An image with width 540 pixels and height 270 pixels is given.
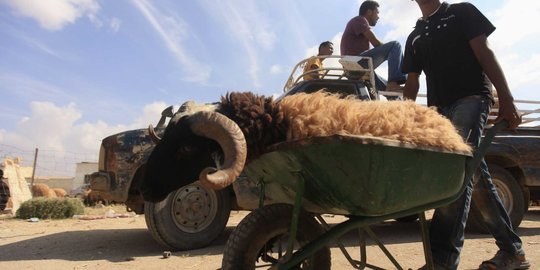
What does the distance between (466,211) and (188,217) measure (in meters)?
2.96

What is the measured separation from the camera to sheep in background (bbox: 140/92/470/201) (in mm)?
1873

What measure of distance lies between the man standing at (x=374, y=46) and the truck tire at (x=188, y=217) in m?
2.82

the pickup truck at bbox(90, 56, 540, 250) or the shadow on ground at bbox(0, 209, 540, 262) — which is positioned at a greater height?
the pickup truck at bbox(90, 56, 540, 250)

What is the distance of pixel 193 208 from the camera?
4609mm

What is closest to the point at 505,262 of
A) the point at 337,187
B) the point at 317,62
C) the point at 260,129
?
the point at 337,187

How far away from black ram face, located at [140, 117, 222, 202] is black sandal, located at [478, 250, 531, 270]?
2120 millimetres

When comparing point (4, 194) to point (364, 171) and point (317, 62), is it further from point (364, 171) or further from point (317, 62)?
point (364, 171)

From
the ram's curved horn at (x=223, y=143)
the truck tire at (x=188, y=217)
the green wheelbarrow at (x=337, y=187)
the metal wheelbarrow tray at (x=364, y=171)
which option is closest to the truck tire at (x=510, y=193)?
the truck tire at (x=188, y=217)

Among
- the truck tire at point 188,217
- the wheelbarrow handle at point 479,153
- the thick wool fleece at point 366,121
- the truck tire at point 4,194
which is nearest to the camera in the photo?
the thick wool fleece at point 366,121

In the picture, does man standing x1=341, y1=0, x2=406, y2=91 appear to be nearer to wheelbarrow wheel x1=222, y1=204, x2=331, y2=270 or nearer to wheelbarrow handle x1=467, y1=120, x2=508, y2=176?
wheelbarrow handle x1=467, y1=120, x2=508, y2=176

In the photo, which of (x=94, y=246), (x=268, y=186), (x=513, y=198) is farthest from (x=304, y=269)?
(x=513, y=198)

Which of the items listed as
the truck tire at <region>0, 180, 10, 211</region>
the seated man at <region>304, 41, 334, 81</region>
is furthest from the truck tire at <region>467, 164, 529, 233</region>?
the truck tire at <region>0, 180, 10, 211</region>

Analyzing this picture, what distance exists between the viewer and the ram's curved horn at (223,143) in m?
1.61

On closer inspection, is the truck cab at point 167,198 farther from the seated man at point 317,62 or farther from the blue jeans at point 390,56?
the blue jeans at point 390,56
